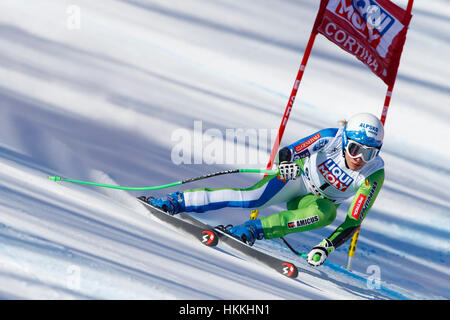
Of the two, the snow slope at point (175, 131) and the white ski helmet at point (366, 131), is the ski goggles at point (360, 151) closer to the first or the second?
the white ski helmet at point (366, 131)

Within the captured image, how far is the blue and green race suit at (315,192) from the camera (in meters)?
4.75

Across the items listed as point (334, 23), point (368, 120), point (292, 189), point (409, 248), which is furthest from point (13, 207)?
point (409, 248)

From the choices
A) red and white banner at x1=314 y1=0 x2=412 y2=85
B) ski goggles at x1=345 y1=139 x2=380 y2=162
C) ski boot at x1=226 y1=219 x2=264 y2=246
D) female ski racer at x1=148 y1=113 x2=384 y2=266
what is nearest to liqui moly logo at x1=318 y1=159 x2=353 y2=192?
female ski racer at x1=148 y1=113 x2=384 y2=266

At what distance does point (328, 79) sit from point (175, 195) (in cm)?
780

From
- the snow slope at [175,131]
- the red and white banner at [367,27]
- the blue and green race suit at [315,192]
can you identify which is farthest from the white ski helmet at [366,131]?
the red and white banner at [367,27]

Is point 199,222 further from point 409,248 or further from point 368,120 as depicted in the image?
point 409,248

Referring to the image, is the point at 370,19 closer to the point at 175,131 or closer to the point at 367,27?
the point at 367,27

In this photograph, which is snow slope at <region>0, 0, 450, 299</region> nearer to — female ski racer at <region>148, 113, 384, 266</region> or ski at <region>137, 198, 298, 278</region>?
ski at <region>137, 198, 298, 278</region>

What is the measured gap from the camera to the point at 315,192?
492cm

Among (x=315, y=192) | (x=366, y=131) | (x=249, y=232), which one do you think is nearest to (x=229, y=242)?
(x=249, y=232)

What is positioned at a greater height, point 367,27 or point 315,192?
point 367,27

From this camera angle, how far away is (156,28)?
517 inches

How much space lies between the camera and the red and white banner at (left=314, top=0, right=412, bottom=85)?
19.0 feet

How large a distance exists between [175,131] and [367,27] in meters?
3.08
